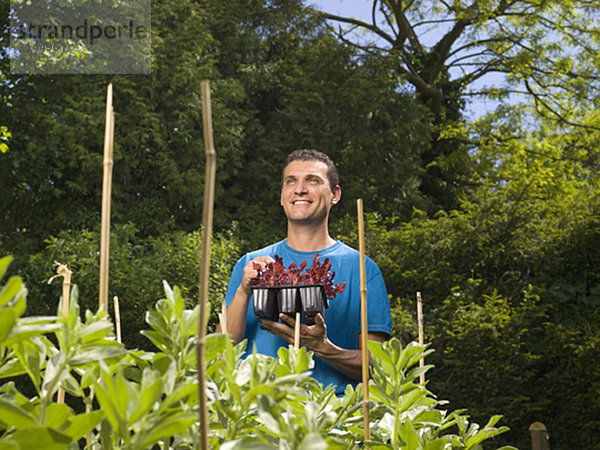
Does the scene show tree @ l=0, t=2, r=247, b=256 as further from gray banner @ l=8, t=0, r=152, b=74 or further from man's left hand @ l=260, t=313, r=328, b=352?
man's left hand @ l=260, t=313, r=328, b=352

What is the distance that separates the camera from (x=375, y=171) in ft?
25.5

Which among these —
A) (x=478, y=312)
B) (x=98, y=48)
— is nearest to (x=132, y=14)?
(x=98, y=48)

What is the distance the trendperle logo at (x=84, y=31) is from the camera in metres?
7.21

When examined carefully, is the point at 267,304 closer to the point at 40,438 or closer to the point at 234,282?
the point at 234,282

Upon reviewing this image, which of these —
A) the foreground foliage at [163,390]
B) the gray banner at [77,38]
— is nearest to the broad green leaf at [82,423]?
the foreground foliage at [163,390]

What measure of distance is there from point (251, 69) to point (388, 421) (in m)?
7.78

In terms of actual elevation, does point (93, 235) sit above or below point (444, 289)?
above

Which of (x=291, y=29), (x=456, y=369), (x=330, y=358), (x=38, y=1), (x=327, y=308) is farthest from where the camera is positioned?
(x=291, y=29)

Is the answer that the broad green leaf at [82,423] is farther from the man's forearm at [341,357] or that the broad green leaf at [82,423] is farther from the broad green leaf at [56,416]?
the man's forearm at [341,357]

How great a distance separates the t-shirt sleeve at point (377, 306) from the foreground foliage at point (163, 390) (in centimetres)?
112

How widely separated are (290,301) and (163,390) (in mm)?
1384

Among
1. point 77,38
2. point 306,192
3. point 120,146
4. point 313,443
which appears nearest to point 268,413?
Answer: point 313,443

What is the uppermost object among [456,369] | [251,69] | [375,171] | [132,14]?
[132,14]

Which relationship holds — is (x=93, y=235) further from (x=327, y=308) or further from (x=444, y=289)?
(x=327, y=308)
